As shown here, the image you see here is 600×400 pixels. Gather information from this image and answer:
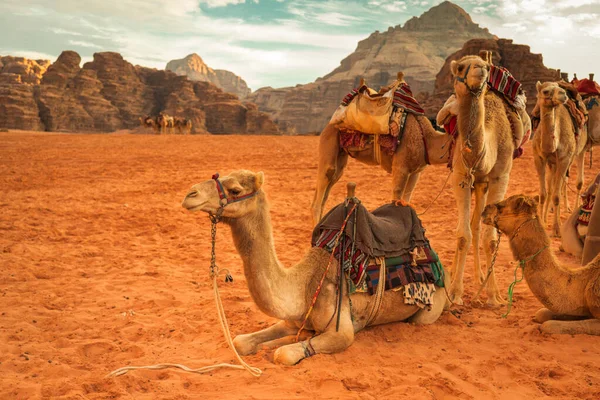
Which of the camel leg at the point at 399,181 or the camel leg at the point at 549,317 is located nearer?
→ the camel leg at the point at 549,317

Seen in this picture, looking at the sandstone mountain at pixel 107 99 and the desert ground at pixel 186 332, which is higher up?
the sandstone mountain at pixel 107 99

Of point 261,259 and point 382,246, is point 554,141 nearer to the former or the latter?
point 382,246

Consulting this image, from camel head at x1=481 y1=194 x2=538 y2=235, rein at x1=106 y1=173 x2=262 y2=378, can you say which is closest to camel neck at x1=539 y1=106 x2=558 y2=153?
camel head at x1=481 y1=194 x2=538 y2=235

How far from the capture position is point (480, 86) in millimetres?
4734

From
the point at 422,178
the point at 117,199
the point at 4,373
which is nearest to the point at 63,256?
the point at 4,373

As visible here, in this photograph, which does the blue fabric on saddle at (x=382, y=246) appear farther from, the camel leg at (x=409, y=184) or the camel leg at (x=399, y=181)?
the camel leg at (x=409, y=184)

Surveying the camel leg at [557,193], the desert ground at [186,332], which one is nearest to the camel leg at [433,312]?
the desert ground at [186,332]

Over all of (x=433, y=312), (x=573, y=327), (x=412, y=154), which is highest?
(x=412, y=154)

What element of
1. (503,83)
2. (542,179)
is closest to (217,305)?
(503,83)

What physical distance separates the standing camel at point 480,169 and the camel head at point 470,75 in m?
0.22

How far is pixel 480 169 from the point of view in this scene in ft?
18.0

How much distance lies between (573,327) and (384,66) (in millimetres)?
156283

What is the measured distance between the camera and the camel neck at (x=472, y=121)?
5.03 metres

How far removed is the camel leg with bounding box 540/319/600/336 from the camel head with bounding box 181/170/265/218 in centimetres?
314
